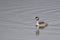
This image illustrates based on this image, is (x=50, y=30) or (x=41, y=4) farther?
(x=41, y=4)

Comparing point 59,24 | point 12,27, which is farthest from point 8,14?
point 59,24

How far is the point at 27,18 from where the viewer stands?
538 centimetres

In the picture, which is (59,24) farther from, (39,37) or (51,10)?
(51,10)

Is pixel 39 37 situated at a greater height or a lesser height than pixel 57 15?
lesser

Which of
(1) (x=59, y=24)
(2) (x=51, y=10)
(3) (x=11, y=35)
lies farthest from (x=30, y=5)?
(3) (x=11, y=35)

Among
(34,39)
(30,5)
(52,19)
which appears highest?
(30,5)

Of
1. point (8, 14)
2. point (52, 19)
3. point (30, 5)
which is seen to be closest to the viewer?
point (52, 19)

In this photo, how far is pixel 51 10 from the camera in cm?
604

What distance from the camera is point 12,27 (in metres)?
4.68

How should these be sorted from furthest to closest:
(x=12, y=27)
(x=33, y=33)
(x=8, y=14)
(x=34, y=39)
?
(x=8, y=14)
(x=12, y=27)
(x=33, y=33)
(x=34, y=39)

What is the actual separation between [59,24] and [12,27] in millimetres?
1001

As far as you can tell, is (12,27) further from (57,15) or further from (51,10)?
(51,10)

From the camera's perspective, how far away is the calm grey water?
4258 mm

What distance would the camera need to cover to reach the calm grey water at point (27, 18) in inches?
168
